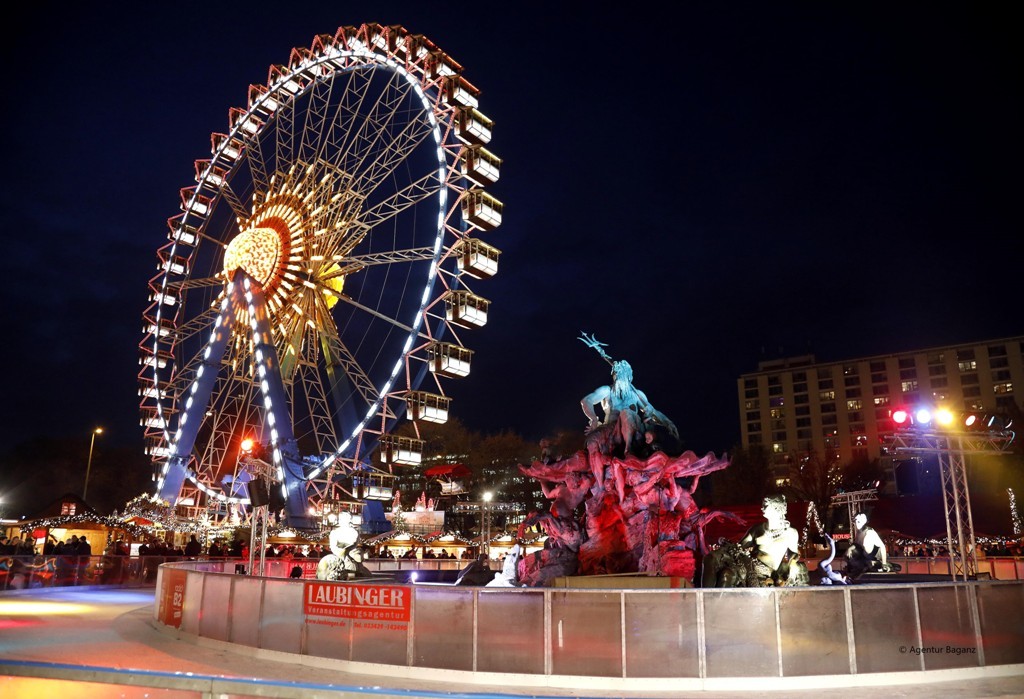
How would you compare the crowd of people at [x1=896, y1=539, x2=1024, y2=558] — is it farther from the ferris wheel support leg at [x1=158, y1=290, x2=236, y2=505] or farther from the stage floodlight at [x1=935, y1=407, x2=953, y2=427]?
the ferris wheel support leg at [x1=158, y1=290, x2=236, y2=505]

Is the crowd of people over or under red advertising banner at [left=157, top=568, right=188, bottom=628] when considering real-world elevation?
over

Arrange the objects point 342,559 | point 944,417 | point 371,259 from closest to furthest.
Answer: point 342,559, point 944,417, point 371,259

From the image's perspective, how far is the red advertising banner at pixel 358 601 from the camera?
1071 centimetres

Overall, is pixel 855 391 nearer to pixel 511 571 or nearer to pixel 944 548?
pixel 944 548

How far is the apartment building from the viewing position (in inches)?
3713

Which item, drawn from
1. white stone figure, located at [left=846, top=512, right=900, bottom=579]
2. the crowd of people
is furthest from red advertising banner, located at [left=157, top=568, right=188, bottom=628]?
the crowd of people

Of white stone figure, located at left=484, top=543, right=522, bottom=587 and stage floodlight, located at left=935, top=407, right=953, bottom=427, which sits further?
white stone figure, located at left=484, top=543, right=522, bottom=587

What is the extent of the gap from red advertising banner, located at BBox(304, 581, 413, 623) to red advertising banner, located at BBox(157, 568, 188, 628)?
4.02m

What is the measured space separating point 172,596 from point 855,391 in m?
102

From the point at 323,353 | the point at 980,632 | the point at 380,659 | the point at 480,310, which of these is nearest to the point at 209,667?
the point at 380,659

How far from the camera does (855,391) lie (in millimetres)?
103938

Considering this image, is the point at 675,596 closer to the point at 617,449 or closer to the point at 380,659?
the point at 380,659

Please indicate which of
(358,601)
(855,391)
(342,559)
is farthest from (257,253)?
(855,391)

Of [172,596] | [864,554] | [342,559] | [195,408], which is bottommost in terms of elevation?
[172,596]
